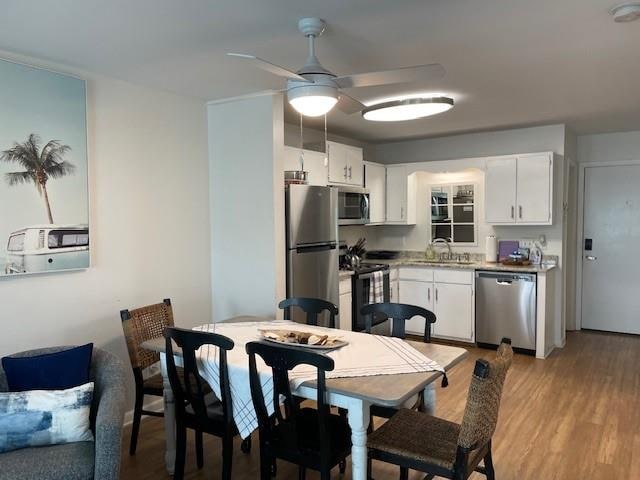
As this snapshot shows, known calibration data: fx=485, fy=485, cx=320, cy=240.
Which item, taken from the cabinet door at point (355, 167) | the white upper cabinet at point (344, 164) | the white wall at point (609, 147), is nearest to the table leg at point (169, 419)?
the white upper cabinet at point (344, 164)

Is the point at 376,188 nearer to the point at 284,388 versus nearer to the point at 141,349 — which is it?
the point at 141,349

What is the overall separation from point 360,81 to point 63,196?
1.91 meters

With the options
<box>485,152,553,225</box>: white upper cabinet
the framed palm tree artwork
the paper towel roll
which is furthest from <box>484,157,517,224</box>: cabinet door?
the framed palm tree artwork

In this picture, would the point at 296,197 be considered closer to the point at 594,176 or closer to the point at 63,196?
the point at 63,196

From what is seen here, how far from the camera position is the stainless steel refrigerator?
3766 mm

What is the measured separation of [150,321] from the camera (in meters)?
3.14

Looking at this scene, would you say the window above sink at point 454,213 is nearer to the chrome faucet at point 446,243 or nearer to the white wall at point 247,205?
the chrome faucet at point 446,243

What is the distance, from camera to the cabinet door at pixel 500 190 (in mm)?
5242

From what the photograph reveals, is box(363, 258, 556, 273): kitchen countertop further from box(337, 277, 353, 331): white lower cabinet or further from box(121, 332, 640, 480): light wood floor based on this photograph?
box(337, 277, 353, 331): white lower cabinet

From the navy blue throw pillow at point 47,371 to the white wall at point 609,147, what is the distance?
5.83 m

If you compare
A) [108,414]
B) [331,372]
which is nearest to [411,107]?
[331,372]

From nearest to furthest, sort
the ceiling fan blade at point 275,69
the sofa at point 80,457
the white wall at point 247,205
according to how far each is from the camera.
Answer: the sofa at point 80,457 → the ceiling fan blade at point 275,69 → the white wall at point 247,205

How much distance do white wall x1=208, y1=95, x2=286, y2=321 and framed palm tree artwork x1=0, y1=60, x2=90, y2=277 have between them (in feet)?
3.57

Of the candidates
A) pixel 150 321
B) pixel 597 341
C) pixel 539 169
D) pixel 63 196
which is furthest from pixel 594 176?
pixel 63 196
